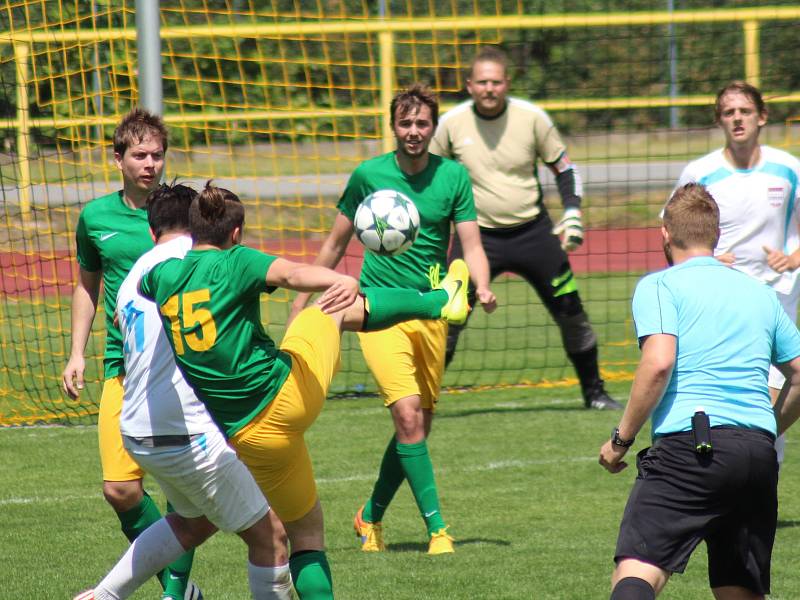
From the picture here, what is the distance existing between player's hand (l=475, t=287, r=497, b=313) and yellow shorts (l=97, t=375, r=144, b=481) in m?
1.57

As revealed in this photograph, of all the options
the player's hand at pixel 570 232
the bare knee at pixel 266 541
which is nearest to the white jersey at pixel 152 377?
the bare knee at pixel 266 541

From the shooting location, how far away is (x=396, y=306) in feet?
14.6

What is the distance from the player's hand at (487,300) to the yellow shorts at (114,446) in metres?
1.57

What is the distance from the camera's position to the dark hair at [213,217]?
3.91 m

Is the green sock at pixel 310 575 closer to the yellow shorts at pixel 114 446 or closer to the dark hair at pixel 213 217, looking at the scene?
the yellow shorts at pixel 114 446

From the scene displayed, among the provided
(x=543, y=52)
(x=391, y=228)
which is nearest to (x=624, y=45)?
(x=543, y=52)

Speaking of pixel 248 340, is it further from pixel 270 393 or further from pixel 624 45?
pixel 624 45

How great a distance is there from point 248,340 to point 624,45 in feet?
55.1

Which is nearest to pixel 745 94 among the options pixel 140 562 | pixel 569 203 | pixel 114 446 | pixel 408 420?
pixel 569 203

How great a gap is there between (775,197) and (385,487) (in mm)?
2271

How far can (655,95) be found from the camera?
706 inches

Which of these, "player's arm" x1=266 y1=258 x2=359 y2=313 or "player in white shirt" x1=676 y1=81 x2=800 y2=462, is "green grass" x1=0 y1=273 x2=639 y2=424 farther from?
"player's arm" x1=266 y1=258 x2=359 y2=313

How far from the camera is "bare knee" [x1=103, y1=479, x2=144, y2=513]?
4.61m

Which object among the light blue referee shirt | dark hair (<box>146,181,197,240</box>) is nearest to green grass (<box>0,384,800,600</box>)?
the light blue referee shirt
